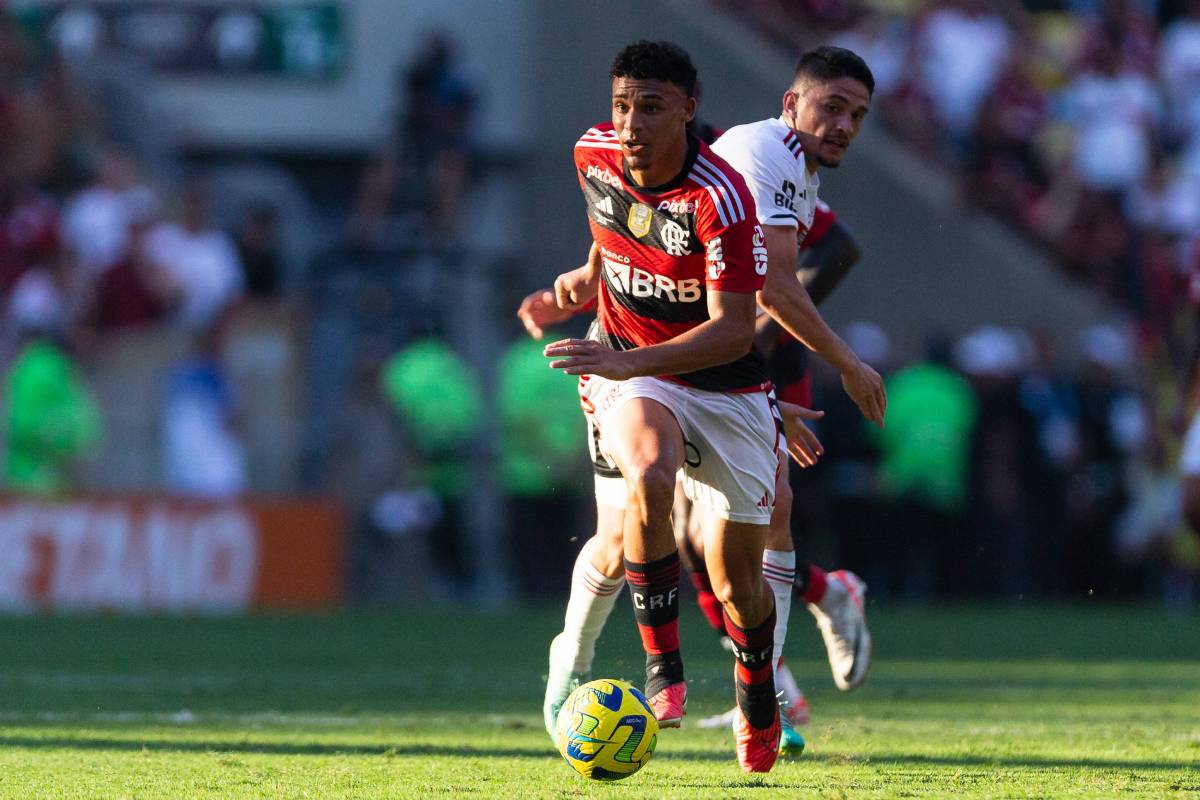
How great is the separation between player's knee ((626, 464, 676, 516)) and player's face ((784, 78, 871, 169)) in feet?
4.80

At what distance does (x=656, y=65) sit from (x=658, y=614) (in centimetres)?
167

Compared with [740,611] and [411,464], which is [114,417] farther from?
[740,611]

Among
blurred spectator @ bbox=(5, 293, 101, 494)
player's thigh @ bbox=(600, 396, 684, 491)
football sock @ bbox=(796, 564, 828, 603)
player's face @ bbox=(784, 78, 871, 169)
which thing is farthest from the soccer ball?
blurred spectator @ bbox=(5, 293, 101, 494)

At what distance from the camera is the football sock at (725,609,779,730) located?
6180 mm

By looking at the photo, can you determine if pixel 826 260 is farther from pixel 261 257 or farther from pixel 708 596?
pixel 261 257

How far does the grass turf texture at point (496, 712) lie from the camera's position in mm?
5883

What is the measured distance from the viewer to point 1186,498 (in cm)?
834

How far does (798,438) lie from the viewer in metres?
7.09

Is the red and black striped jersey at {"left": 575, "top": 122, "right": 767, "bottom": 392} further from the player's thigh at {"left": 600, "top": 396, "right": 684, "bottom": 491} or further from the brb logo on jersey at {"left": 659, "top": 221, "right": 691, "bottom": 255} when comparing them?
the player's thigh at {"left": 600, "top": 396, "right": 684, "bottom": 491}

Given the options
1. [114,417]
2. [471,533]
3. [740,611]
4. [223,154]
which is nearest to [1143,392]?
[471,533]

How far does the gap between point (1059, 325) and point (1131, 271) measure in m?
0.79

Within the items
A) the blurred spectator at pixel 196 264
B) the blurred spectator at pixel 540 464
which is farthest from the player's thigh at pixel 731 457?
the blurred spectator at pixel 196 264

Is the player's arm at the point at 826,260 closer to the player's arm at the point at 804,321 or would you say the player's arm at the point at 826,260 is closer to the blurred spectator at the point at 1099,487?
the player's arm at the point at 804,321

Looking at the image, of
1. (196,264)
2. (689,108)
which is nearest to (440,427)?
(196,264)
